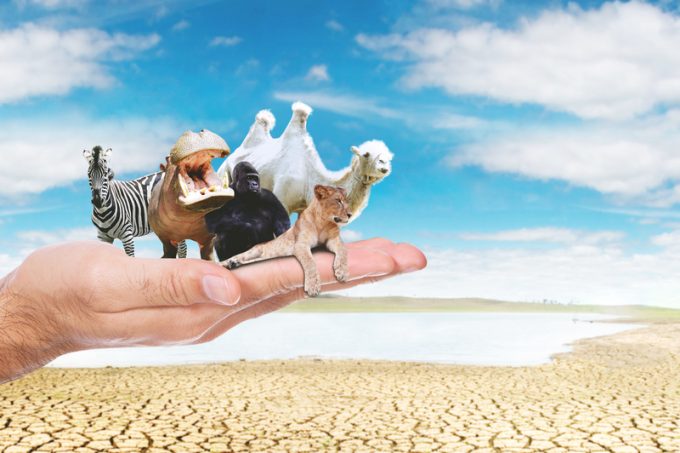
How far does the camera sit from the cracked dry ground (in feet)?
24.0

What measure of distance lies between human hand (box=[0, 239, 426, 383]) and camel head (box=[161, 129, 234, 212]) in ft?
0.83

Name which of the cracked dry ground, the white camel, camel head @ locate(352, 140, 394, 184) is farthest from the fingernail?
the cracked dry ground

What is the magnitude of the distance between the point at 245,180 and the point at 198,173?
0.13 meters

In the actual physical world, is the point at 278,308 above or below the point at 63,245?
below

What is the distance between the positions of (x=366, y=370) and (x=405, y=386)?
2024 mm

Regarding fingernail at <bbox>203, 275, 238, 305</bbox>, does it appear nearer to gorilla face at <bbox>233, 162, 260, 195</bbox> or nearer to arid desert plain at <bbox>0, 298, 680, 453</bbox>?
gorilla face at <bbox>233, 162, 260, 195</bbox>

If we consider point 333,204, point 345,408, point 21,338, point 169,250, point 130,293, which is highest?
point 333,204

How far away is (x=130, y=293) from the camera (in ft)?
6.35

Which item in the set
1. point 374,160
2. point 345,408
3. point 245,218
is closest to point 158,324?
point 245,218

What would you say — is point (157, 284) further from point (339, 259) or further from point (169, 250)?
point (339, 259)

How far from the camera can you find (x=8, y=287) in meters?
2.15

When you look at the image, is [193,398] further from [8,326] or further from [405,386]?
[8,326]

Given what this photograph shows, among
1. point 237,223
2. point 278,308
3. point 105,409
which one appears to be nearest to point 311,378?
point 105,409

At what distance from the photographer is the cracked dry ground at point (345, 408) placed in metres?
7.32
